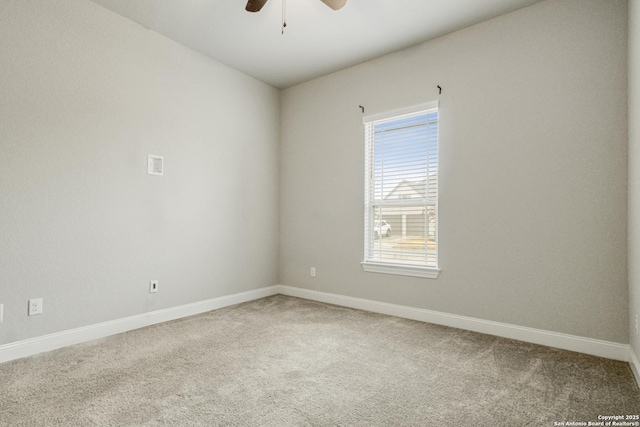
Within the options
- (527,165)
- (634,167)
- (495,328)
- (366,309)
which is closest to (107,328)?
(366,309)

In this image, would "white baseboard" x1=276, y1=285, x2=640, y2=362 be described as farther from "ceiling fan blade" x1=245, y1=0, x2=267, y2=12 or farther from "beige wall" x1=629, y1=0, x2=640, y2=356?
"ceiling fan blade" x1=245, y1=0, x2=267, y2=12

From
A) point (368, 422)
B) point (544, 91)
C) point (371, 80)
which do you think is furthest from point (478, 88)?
point (368, 422)

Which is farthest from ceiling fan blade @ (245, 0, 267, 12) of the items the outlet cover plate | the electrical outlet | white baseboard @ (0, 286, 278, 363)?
white baseboard @ (0, 286, 278, 363)

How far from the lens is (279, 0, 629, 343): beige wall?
259 cm

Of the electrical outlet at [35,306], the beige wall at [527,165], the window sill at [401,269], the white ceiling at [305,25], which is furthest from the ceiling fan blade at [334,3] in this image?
the electrical outlet at [35,306]

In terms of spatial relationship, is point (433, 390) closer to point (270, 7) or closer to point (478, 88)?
point (478, 88)

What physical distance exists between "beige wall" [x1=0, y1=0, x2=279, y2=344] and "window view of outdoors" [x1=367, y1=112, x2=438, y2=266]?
5.53 feet

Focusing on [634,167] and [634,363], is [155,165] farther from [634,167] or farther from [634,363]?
[634,363]

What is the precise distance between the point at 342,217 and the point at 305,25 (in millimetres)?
2151

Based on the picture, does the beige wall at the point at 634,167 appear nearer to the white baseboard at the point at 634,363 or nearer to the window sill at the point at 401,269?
the white baseboard at the point at 634,363

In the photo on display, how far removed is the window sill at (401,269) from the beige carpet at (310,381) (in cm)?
59

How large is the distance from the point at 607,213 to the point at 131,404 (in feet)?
11.5

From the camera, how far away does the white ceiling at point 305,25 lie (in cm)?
295

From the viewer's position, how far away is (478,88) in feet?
10.5
